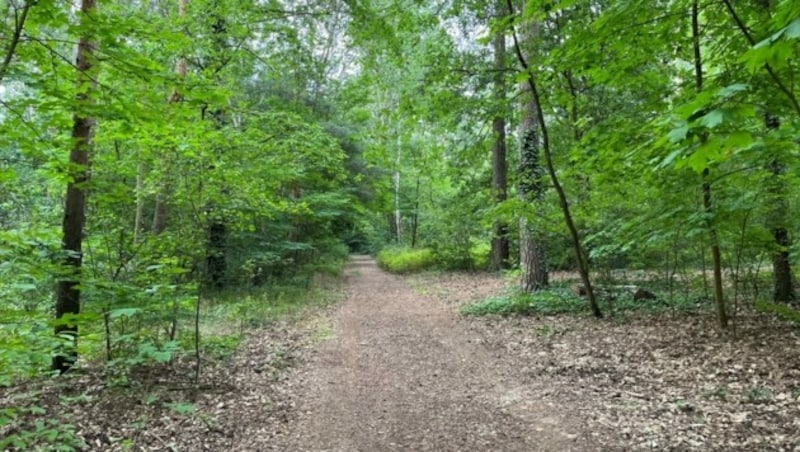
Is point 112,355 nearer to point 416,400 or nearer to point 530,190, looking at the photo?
point 416,400

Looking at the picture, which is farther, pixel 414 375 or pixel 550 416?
pixel 414 375

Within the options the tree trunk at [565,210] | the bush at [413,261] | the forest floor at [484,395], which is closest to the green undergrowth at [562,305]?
the tree trunk at [565,210]

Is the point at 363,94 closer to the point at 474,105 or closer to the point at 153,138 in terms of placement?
the point at 474,105

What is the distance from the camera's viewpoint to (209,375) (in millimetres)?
5586

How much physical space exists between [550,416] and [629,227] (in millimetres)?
3108

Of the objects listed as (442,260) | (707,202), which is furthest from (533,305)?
(442,260)

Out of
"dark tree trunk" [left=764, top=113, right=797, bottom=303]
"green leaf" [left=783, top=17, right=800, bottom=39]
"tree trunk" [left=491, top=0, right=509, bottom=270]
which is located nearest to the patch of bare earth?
"dark tree trunk" [left=764, top=113, right=797, bottom=303]

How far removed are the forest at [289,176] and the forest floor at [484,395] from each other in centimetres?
8

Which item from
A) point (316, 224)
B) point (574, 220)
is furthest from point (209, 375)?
point (316, 224)

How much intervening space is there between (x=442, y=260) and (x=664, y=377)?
12.4 m

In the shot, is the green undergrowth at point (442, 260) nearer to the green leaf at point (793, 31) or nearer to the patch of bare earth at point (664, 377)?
the patch of bare earth at point (664, 377)

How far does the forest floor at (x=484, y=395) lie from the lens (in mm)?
3898

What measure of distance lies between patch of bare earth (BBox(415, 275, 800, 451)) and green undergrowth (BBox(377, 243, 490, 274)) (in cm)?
877

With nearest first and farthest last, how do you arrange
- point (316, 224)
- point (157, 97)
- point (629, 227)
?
point (157, 97), point (629, 227), point (316, 224)
